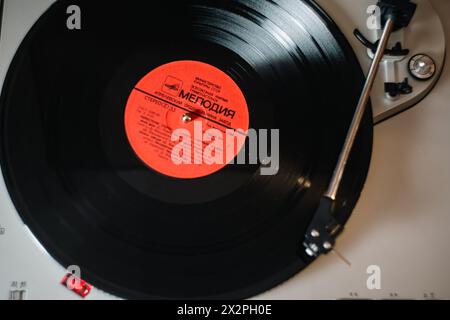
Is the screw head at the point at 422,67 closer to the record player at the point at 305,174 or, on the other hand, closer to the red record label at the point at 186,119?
the record player at the point at 305,174

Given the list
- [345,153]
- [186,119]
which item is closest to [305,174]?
[345,153]

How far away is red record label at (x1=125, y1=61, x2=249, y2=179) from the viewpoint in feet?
3.01

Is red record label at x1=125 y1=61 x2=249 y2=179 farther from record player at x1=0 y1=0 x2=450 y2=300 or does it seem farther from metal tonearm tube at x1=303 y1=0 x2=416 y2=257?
metal tonearm tube at x1=303 y1=0 x2=416 y2=257

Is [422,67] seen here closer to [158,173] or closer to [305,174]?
[305,174]

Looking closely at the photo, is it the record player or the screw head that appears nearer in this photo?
the record player

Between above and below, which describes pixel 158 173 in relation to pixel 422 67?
below

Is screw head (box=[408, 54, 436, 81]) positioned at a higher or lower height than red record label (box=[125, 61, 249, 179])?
higher

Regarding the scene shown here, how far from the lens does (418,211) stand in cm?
88

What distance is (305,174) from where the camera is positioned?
0.88 meters

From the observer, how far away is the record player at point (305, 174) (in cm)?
82

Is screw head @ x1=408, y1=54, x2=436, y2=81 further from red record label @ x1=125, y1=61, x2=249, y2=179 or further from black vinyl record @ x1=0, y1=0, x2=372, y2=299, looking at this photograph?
red record label @ x1=125, y1=61, x2=249, y2=179

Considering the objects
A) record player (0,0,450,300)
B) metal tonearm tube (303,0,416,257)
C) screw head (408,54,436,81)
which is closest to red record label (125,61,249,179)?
record player (0,0,450,300)

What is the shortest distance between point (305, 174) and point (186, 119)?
250mm

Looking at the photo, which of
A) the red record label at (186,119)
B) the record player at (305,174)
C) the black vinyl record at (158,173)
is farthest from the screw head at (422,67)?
the red record label at (186,119)
